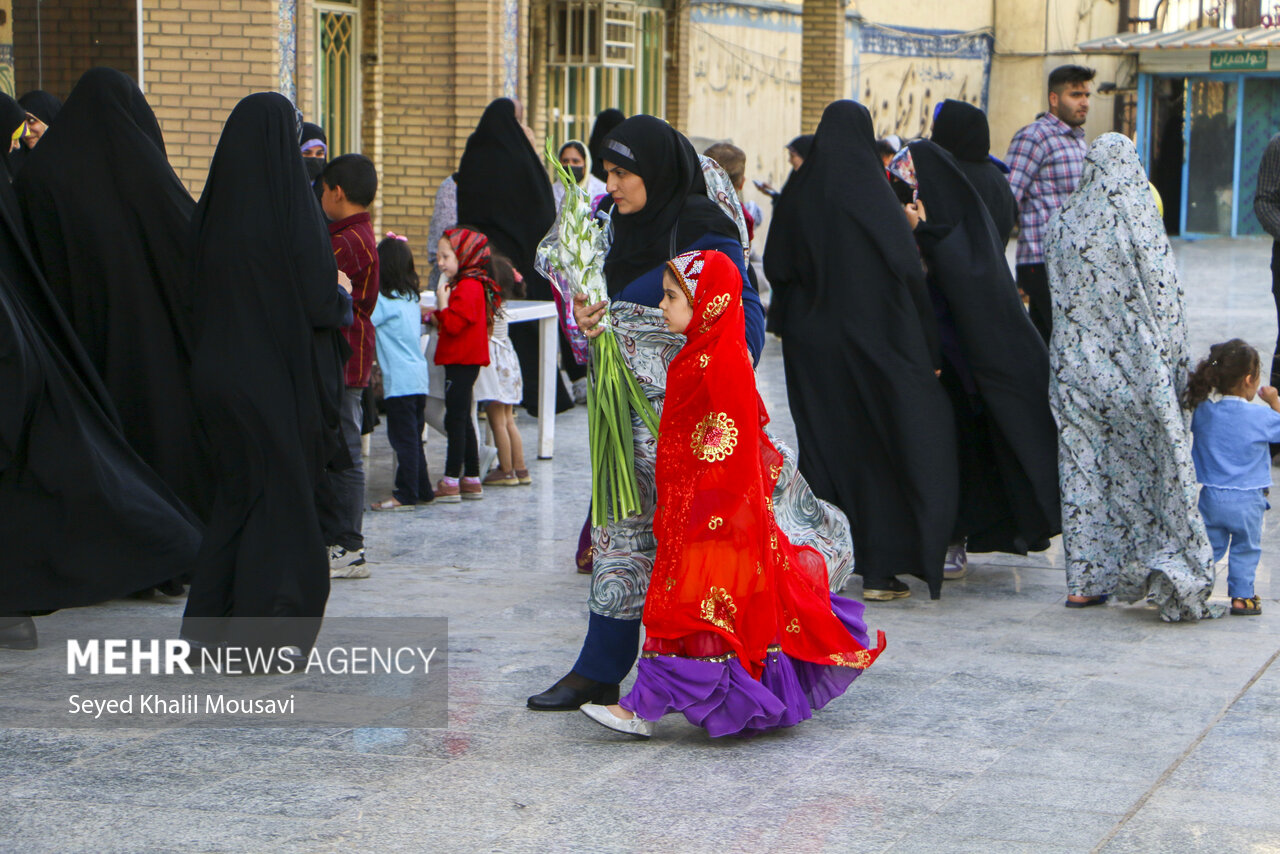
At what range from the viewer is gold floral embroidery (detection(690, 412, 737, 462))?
3957 millimetres

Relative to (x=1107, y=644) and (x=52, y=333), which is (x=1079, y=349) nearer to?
(x=1107, y=644)

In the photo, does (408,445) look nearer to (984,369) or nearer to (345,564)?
(345,564)

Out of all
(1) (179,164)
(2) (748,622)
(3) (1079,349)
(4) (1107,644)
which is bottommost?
(4) (1107,644)

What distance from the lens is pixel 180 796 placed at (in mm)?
3670

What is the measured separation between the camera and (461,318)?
7.35 metres

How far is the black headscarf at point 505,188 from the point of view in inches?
359

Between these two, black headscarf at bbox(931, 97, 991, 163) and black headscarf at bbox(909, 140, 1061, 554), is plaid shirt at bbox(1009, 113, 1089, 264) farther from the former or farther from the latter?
black headscarf at bbox(909, 140, 1061, 554)

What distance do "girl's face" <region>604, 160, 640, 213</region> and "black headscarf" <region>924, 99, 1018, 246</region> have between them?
2.29 meters

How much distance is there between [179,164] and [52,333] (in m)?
4.62

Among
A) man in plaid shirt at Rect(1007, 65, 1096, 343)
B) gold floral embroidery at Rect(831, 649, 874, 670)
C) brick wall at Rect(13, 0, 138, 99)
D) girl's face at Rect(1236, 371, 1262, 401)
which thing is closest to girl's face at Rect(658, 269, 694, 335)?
gold floral embroidery at Rect(831, 649, 874, 670)

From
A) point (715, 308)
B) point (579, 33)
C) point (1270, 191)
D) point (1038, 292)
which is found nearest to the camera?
point (715, 308)

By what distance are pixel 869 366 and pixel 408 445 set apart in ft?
7.86

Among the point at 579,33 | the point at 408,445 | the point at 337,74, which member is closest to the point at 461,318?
the point at 408,445

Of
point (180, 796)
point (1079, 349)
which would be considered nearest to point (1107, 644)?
point (1079, 349)
